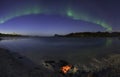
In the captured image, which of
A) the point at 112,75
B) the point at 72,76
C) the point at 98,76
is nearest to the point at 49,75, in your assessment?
the point at 72,76

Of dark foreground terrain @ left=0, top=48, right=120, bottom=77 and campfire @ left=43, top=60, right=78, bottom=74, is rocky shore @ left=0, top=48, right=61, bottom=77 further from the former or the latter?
campfire @ left=43, top=60, right=78, bottom=74

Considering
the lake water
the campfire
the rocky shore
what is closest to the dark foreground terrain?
the rocky shore

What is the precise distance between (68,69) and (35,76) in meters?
3.59

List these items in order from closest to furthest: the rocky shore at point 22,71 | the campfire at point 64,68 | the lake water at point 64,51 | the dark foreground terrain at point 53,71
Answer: the dark foreground terrain at point 53,71 < the rocky shore at point 22,71 < the campfire at point 64,68 < the lake water at point 64,51

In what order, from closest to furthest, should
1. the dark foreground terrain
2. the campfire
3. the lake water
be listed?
1. the dark foreground terrain
2. the campfire
3. the lake water

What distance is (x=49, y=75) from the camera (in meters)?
13.9

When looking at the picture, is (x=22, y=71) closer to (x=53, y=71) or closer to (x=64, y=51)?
(x=53, y=71)

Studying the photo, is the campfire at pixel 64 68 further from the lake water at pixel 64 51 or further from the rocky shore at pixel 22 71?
the lake water at pixel 64 51

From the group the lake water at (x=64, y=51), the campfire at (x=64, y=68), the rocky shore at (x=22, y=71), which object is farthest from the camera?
the lake water at (x=64, y=51)

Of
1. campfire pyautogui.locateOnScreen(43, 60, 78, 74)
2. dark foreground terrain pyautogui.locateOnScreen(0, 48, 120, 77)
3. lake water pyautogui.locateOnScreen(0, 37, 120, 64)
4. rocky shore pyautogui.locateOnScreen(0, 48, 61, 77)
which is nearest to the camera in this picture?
dark foreground terrain pyautogui.locateOnScreen(0, 48, 120, 77)

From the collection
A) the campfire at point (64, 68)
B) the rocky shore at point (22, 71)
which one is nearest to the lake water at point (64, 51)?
the campfire at point (64, 68)

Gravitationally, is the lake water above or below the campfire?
below

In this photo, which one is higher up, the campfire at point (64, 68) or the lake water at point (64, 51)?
the campfire at point (64, 68)

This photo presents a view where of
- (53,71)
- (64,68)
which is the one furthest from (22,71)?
(64,68)
